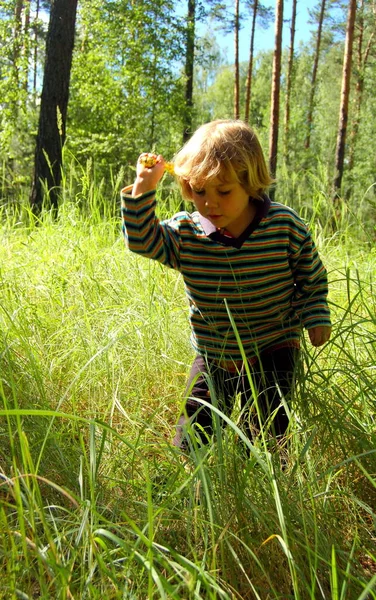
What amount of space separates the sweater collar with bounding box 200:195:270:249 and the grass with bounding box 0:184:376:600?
0.28m

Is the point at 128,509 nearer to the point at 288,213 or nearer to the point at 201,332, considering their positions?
the point at 201,332

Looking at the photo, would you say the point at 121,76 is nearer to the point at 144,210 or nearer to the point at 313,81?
the point at 313,81

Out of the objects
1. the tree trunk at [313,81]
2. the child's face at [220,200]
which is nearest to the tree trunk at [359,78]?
the tree trunk at [313,81]

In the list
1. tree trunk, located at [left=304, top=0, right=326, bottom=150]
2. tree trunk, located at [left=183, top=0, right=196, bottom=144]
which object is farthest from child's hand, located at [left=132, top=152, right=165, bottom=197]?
tree trunk, located at [left=304, top=0, right=326, bottom=150]

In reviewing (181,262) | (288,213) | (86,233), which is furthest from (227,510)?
(86,233)

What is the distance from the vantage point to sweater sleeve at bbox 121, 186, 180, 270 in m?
1.52

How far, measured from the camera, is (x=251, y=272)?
165cm

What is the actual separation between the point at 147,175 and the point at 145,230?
0.48 ft

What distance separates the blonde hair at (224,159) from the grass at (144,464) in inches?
14.5

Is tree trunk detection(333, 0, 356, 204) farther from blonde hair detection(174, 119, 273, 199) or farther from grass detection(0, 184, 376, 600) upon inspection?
blonde hair detection(174, 119, 273, 199)

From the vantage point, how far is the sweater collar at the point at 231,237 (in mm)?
1619

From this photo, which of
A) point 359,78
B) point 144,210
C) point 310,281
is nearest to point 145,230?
point 144,210

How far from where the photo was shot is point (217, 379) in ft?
5.67

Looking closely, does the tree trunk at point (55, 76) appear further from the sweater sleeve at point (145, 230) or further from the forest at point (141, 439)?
the sweater sleeve at point (145, 230)
